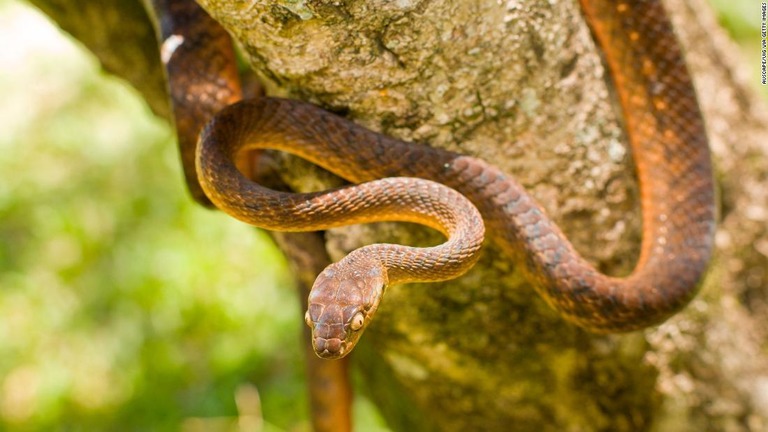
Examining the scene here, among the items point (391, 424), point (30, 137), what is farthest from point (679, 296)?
point (30, 137)

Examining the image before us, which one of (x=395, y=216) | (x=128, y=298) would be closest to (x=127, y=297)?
(x=128, y=298)

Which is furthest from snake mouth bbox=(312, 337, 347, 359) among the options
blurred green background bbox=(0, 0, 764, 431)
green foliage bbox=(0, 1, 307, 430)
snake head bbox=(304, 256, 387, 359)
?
green foliage bbox=(0, 1, 307, 430)

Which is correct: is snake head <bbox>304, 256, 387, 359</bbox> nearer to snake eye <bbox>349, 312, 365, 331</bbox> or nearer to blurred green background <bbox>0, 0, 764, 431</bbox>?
snake eye <bbox>349, 312, 365, 331</bbox>

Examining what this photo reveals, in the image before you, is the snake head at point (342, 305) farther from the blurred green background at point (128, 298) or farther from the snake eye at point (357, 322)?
the blurred green background at point (128, 298)

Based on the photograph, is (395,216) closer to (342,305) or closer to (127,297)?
(342,305)

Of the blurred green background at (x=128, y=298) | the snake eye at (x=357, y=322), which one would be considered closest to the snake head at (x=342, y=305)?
the snake eye at (x=357, y=322)

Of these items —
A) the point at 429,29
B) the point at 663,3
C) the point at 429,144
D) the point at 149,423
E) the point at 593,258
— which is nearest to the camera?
the point at 429,29

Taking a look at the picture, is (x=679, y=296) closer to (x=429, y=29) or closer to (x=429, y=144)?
(x=429, y=144)
